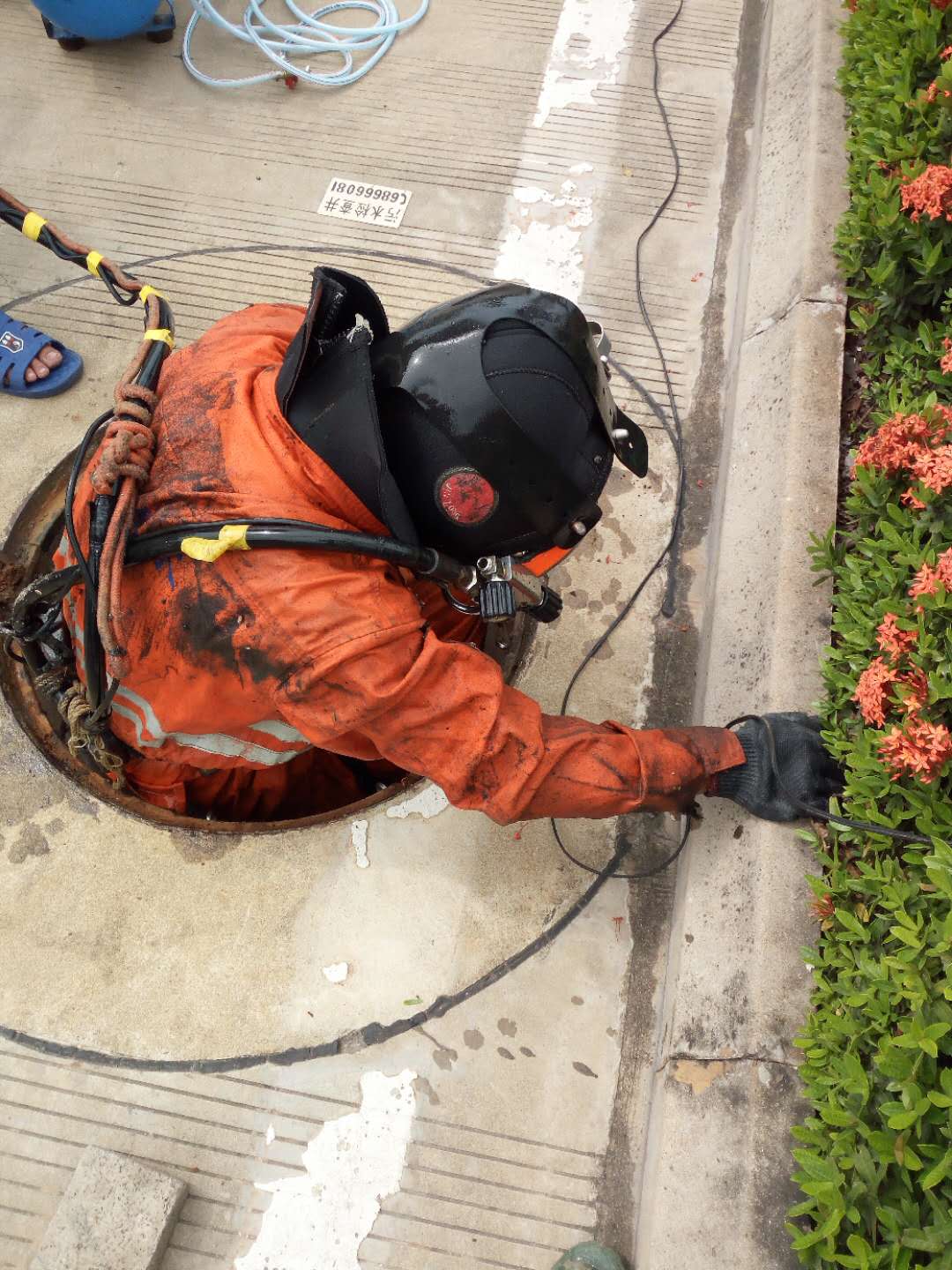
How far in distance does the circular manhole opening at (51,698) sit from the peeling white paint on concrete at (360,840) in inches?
1.2

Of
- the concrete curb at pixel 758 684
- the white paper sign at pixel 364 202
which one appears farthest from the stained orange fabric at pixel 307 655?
the white paper sign at pixel 364 202

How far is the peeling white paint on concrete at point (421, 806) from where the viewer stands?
2.43 m

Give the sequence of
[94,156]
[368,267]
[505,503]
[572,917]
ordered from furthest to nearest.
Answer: [94,156] → [368,267] → [572,917] → [505,503]

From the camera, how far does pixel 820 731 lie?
2.16m

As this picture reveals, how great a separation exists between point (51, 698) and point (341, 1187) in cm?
153

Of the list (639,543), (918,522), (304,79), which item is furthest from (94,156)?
(918,522)

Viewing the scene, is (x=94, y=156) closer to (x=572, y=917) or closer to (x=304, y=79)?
(x=304, y=79)

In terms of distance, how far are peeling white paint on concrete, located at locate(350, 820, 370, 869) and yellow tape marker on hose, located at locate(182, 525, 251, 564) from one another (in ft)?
3.24

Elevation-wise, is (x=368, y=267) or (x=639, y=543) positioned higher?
(x=368, y=267)

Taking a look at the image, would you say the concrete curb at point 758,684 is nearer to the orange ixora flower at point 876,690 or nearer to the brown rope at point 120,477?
the orange ixora flower at point 876,690

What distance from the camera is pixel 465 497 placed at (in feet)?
6.04

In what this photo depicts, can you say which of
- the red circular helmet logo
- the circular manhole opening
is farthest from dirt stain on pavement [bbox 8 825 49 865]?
the red circular helmet logo

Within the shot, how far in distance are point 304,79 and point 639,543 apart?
2.71m

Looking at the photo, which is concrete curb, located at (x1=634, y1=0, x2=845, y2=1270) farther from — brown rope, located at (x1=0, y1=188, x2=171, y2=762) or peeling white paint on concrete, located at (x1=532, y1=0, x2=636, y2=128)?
brown rope, located at (x1=0, y1=188, x2=171, y2=762)
